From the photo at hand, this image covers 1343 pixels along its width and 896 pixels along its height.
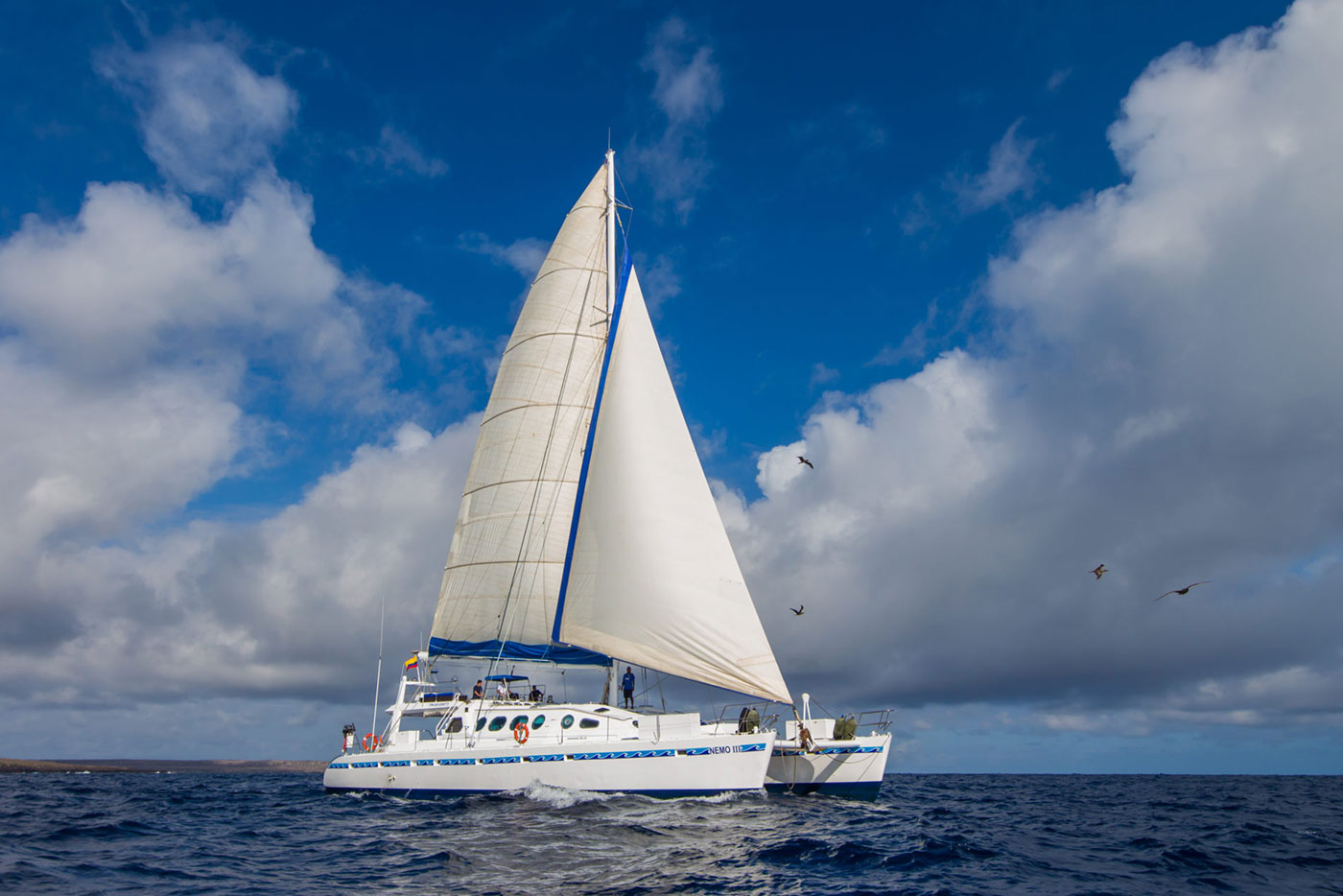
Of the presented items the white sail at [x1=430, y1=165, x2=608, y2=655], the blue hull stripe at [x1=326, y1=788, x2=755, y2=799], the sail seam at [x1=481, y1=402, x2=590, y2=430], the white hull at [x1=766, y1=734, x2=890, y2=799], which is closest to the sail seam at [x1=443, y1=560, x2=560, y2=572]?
the white sail at [x1=430, y1=165, x2=608, y2=655]

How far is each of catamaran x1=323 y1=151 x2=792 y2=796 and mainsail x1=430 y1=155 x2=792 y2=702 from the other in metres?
0.06

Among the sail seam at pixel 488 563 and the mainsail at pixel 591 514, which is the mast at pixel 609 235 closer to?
the mainsail at pixel 591 514

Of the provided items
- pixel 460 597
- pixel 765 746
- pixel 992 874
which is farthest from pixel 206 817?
pixel 992 874

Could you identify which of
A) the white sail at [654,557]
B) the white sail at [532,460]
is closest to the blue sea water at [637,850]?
the white sail at [654,557]

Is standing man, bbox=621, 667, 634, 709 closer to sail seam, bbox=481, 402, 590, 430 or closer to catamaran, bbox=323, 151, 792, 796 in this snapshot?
catamaran, bbox=323, 151, 792, 796

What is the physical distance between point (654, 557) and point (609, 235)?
52.3ft

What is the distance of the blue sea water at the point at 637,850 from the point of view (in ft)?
51.4

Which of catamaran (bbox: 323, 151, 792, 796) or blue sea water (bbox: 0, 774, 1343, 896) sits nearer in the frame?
blue sea water (bbox: 0, 774, 1343, 896)

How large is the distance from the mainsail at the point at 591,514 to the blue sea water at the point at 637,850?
5012mm

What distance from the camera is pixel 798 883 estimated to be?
616 inches

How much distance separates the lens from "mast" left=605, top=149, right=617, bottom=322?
120 feet

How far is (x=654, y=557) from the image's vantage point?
92.8 feet

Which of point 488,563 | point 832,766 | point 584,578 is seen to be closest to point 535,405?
point 488,563

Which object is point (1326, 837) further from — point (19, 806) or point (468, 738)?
point (19, 806)
